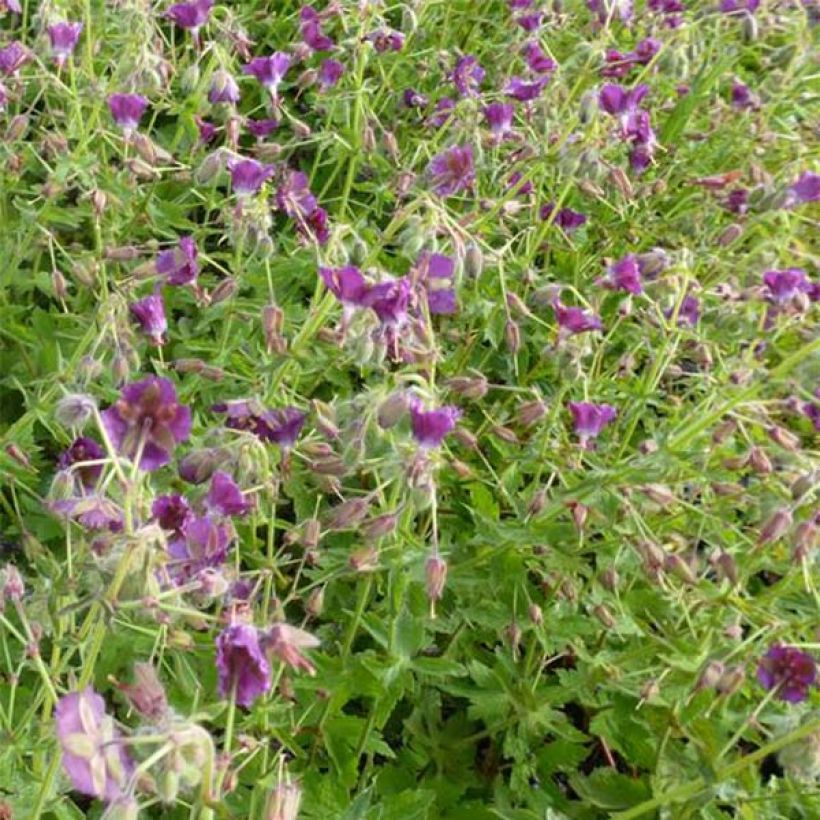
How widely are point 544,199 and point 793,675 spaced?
158cm

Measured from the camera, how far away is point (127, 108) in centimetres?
243

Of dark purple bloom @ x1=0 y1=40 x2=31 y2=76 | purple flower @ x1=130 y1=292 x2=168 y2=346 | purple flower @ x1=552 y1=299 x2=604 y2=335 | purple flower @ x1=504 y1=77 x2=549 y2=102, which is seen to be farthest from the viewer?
purple flower @ x1=504 y1=77 x2=549 y2=102

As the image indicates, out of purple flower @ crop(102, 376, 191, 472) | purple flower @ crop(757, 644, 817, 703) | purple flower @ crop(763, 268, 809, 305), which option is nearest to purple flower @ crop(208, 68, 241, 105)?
purple flower @ crop(763, 268, 809, 305)

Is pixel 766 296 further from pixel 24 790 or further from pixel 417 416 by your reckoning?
pixel 24 790

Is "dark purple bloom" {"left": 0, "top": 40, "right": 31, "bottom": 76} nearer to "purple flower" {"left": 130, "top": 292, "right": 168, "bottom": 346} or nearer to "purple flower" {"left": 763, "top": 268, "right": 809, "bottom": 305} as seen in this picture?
"purple flower" {"left": 130, "top": 292, "right": 168, "bottom": 346}

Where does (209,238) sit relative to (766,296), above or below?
below

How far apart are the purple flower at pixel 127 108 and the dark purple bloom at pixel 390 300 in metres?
1.00

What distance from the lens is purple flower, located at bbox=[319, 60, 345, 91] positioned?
291cm

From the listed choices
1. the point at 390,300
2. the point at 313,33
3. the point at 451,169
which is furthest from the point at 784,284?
the point at 313,33

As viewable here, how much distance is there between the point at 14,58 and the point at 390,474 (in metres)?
1.34

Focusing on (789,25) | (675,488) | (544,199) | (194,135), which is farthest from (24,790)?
(789,25)

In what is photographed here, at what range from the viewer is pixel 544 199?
3025 mm

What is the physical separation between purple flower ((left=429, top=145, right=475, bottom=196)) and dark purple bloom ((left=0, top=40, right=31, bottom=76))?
0.88 metres

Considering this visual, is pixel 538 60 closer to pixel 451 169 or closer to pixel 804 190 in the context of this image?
pixel 804 190
